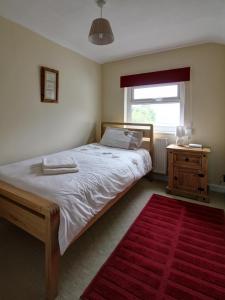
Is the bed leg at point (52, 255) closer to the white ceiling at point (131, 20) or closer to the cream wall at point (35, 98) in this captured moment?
the cream wall at point (35, 98)

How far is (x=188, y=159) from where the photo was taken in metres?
2.62

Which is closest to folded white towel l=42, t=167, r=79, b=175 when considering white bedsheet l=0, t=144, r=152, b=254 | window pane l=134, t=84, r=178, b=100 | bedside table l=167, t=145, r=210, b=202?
white bedsheet l=0, t=144, r=152, b=254

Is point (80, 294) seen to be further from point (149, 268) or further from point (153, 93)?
point (153, 93)

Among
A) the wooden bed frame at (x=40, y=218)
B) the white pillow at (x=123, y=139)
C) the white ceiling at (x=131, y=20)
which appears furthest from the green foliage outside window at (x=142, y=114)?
the wooden bed frame at (x=40, y=218)

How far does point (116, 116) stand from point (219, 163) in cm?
199

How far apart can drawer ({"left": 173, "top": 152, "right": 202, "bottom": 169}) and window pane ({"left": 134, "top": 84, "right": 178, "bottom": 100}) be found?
108 centimetres

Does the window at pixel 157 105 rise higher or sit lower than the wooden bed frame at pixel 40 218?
higher

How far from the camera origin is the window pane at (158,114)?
10.3 feet

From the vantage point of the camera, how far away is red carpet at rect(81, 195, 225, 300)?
124 centimetres

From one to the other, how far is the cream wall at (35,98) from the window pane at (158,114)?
962 millimetres

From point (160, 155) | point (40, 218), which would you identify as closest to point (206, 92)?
point (160, 155)

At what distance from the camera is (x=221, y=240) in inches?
69.1

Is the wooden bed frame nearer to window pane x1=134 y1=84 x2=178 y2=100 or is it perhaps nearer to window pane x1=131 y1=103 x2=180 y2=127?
window pane x1=131 y1=103 x2=180 y2=127

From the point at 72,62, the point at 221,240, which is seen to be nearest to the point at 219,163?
the point at 221,240
